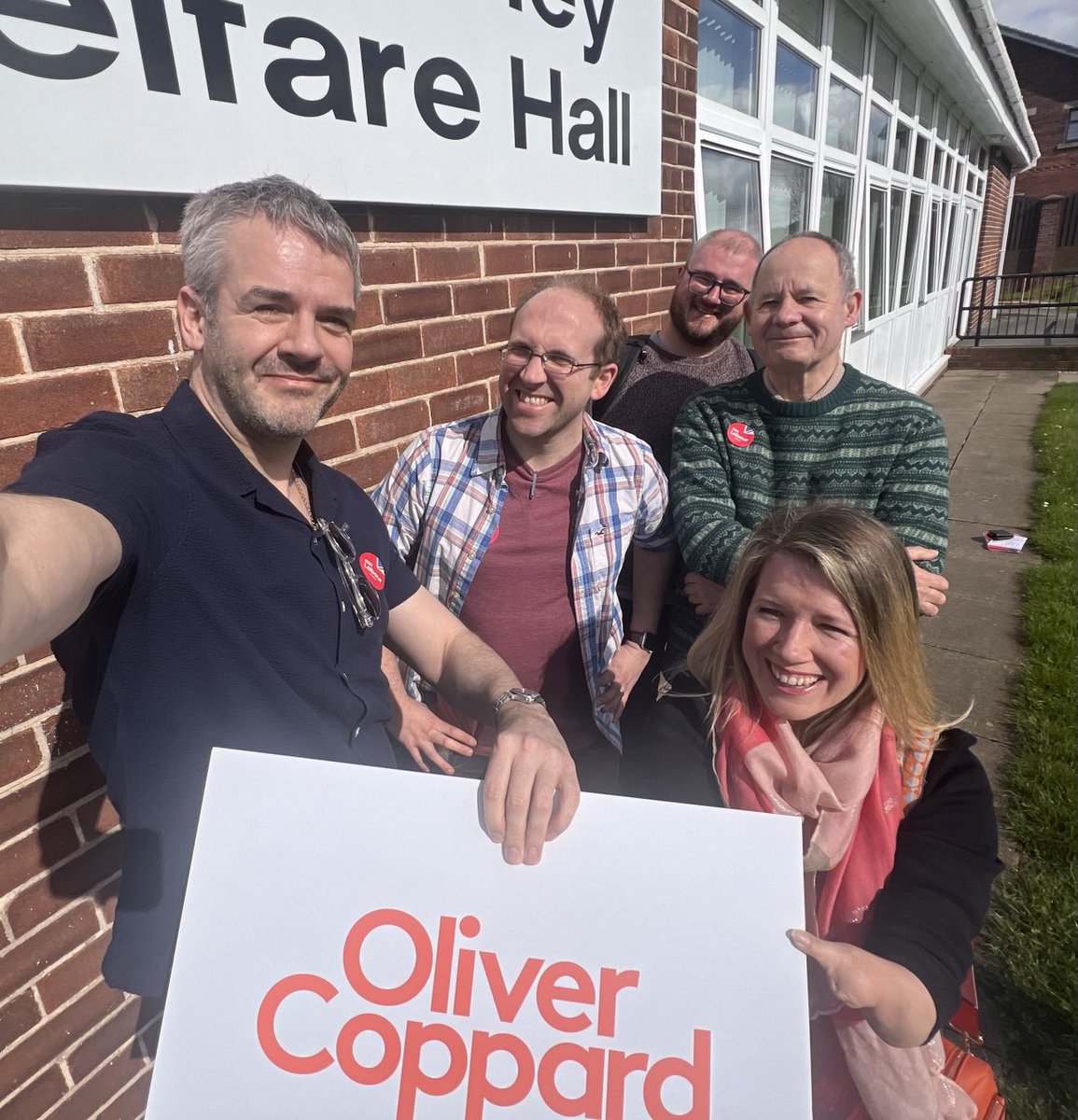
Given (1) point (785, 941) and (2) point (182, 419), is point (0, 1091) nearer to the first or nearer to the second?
(2) point (182, 419)

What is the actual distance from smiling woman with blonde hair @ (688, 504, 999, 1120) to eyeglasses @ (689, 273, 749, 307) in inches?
54.2

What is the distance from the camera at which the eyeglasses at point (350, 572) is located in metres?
1.20

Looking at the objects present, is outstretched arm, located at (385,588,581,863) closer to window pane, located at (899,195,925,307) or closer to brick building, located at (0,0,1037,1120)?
Result: brick building, located at (0,0,1037,1120)

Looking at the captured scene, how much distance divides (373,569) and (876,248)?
8.14 metres

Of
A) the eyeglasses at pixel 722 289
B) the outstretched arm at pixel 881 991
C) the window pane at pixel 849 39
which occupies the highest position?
the window pane at pixel 849 39

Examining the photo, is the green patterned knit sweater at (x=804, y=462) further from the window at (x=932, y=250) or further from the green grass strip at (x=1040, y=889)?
the window at (x=932, y=250)

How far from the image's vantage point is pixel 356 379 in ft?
6.17

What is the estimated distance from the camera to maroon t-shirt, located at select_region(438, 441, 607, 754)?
1852 mm

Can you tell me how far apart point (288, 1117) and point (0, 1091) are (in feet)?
3.22

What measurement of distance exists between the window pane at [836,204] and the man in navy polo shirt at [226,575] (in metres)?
5.66

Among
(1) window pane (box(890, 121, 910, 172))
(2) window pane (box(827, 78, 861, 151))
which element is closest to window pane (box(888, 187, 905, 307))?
(1) window pane (box(890, 121, 910, 172))

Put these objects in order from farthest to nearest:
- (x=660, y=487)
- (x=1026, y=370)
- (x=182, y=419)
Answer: (x=1026, y=370) → (x=660, y=487) → (x=182, y=419)

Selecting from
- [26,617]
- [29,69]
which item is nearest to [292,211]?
[29,69]

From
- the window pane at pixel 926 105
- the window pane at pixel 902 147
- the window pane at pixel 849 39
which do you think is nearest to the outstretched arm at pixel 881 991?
the window pane at pixel 849 39
